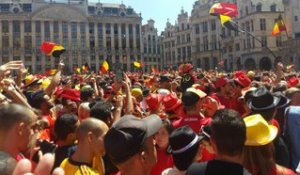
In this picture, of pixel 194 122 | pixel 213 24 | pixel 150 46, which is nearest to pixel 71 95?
pixel 194 122

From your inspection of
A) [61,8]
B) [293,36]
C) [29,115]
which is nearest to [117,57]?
[61,8]

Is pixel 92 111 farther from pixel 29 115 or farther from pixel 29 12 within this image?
pixel 29 12

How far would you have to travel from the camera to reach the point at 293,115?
5.96 meters

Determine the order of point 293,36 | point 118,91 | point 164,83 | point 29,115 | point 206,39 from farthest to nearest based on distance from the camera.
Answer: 1. point 206,39
2. point 293,36
3. point 164,83
4. point 118,91
5. point 29,115

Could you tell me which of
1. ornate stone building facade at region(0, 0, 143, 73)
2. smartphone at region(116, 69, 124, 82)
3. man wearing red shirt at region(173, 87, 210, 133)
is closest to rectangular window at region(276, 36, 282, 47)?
ornate stone building facade at region(0, 0, 143, 73)

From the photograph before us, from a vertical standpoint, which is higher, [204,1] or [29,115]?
[204,1]

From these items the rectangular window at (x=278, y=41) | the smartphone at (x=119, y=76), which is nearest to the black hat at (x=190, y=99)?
the smartphone at (x=119, y=76)

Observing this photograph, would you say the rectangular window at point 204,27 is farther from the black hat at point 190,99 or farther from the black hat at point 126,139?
the black hat at point 126,139

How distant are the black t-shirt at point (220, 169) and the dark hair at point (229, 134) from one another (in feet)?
0.45

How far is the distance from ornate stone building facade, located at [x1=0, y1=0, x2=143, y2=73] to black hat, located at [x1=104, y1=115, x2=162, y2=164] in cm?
8465

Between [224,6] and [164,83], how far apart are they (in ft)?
50.3

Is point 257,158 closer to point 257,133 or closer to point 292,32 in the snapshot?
point 257,133

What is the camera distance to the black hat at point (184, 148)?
13.5 ft

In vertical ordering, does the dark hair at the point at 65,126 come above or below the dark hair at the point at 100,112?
below
